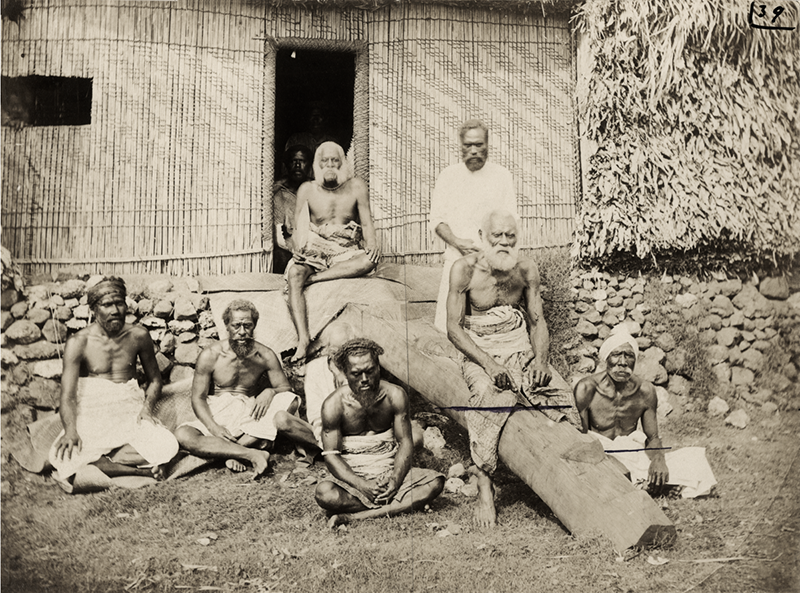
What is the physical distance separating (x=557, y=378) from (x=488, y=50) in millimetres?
2291

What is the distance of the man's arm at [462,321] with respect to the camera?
4.70 metres

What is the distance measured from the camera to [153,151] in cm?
507

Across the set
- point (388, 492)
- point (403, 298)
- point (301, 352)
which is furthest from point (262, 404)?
point (403, 298)

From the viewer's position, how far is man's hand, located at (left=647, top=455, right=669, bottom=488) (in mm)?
4762

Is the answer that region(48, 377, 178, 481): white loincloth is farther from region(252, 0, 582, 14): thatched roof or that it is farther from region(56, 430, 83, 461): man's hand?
region(252, 0, 582, 14): thatched roof

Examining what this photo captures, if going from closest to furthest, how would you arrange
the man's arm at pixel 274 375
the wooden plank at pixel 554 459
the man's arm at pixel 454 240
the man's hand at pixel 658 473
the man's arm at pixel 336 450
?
the wooden plank at pixel 554 459 < the man's arm at pixel 336 450 < the man's hand at pixel 658 473 < the man's arm at pixel 274 375 < the man's arm at pixel 454 240

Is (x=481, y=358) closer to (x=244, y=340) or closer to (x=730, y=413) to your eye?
(x=244, y=340)

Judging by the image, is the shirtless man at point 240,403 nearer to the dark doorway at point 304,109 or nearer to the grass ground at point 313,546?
the grass ground at point 313,546

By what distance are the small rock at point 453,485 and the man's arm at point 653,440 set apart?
3.85ft

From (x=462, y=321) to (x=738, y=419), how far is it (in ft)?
6.69

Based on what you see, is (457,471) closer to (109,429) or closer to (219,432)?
(219,432)

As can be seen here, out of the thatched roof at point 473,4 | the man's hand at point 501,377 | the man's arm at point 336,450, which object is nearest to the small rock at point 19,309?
the man's arm at point 336,450

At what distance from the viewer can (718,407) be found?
5234mm

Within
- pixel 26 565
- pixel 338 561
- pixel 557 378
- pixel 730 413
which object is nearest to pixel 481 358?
pixel 557 378
